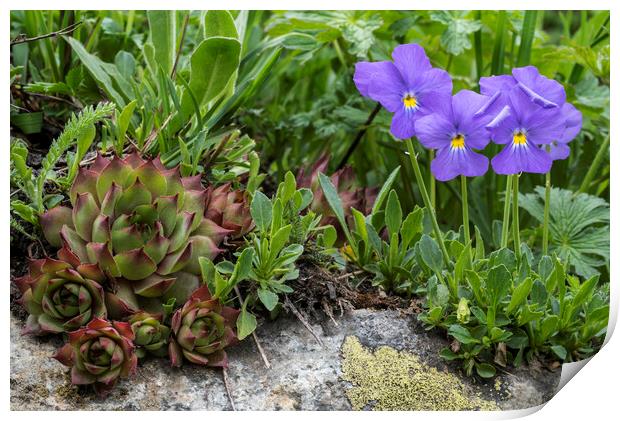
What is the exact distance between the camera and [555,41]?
13.0 feet

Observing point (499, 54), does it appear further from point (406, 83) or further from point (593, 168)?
point (406, 83)

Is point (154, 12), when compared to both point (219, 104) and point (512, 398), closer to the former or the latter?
point (219, 104)

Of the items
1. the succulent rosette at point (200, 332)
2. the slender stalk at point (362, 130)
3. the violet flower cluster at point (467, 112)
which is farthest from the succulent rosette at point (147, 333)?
the slender stalk at point (362, 130)

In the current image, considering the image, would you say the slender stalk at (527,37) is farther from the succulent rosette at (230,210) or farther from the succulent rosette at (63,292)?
the succulent rosette at (63,292)

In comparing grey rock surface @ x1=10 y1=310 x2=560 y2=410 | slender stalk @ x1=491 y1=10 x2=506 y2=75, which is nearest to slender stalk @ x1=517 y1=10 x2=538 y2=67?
slender stalk @ x1=491 y1=10 x2=506 y2=75

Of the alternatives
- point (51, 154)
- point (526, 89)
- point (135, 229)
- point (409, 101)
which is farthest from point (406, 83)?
point (51, 154)

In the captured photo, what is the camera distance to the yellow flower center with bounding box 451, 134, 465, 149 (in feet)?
4.37

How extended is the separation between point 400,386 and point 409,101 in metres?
0.46

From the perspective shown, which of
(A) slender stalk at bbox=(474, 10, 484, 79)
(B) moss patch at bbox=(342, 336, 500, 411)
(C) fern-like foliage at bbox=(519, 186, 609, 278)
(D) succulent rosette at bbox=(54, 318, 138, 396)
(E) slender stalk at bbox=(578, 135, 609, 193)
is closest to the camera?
(D) succulent rosette at bbox=(54, 318, 138, 396)

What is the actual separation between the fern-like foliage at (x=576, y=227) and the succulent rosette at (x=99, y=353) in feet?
2.85

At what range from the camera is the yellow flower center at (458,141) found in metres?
1.33

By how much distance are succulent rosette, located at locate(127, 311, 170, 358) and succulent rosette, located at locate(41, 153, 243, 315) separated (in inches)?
1.1

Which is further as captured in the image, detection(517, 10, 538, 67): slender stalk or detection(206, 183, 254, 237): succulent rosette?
detection(517, 10, 538, 67): slender stalk

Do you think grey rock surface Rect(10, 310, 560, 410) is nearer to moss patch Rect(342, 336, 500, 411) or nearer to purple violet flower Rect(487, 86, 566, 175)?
moss patch Rect(342, 336, 500, 411)
